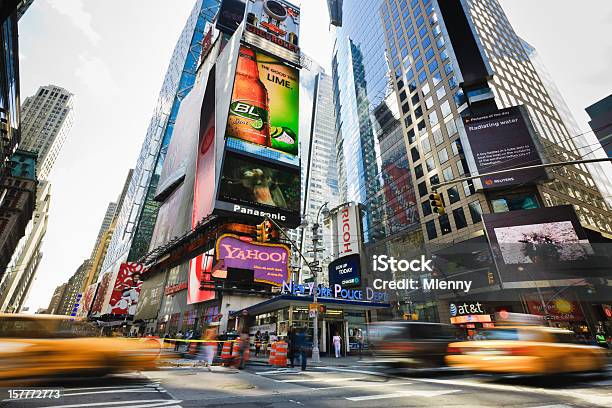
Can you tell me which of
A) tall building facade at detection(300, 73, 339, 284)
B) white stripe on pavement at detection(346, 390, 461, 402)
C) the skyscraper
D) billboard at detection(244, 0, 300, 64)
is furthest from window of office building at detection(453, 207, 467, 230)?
the skyscraper

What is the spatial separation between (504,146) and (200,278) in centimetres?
4026

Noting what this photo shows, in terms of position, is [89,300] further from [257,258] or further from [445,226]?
[445,226]

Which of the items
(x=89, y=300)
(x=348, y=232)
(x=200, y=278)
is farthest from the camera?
(x=89, y=300)

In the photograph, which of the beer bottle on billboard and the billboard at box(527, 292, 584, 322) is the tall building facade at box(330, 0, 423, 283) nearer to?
the billboard at box(527, 292, 584, 322)

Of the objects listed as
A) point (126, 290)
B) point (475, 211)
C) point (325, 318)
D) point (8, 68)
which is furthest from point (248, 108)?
point (126, 290)

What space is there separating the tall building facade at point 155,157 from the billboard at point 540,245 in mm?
70321

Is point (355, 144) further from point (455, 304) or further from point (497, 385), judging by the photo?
point (497, 385)

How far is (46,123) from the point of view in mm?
146875

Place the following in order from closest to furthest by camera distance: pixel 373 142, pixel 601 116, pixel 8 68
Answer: pixel 8 68 → pixel 601 116 → pixel 373 142

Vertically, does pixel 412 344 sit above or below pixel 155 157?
below

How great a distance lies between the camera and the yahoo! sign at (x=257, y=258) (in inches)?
1330

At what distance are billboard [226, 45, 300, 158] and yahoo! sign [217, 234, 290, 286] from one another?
1234cm

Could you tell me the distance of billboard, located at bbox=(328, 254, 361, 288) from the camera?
42344 mm

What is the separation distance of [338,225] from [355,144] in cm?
3767
